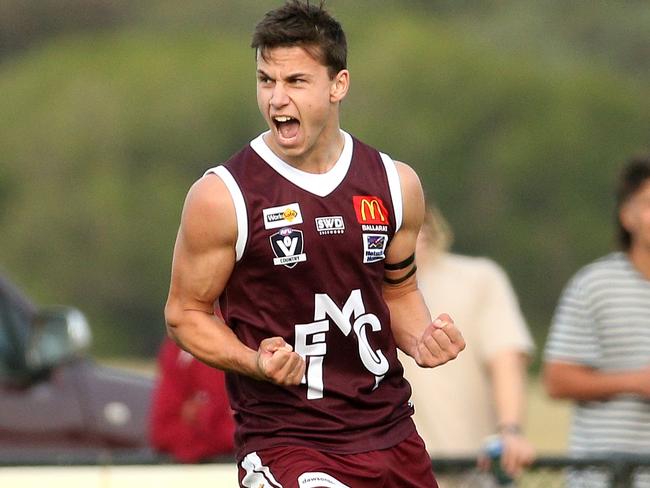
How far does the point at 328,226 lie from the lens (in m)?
5.13

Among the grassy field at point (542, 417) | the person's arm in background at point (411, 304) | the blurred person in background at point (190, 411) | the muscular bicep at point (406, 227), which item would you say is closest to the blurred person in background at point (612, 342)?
the blurred person in background at point (190, 411)

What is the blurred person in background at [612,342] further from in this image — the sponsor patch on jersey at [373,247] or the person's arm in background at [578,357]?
the sponsor patch on jersey at [373,247]

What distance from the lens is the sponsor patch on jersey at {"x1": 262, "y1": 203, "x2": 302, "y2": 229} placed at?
16.7 feet

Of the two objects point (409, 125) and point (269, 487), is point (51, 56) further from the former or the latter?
point (269, 487)

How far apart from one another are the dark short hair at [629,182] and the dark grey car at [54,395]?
10.4 ft

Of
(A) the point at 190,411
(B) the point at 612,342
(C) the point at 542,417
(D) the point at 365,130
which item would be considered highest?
(B) the point at 612,342

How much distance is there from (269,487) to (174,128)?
22.9 meters

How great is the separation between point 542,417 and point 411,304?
15970mm

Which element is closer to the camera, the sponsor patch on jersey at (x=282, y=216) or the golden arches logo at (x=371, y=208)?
the sponsor patch on jersey at (x=282, y=216)

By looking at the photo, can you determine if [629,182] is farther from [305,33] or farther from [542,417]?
[542,417]

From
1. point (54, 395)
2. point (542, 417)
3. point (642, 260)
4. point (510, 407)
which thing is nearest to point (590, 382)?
point (510, 407)

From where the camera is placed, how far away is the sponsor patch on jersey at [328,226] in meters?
5.12

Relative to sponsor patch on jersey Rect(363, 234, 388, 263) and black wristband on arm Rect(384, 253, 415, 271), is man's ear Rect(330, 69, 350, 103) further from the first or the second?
black wristband on arm Rect(384, 253, 415, 271)

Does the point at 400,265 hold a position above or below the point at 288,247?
below
